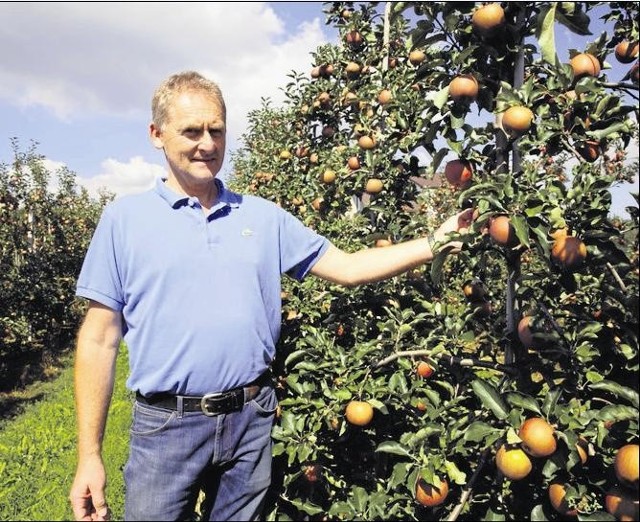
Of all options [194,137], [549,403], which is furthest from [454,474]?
[194,137]

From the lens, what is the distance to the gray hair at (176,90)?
1952 millimetres

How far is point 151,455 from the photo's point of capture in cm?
189

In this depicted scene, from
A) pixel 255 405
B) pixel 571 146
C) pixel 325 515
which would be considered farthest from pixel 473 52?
pixel 325 515

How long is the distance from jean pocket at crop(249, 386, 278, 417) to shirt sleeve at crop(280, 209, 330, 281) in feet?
1.56

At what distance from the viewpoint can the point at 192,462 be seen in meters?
1.91

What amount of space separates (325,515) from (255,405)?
38.7 inches

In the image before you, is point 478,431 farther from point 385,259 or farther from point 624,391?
point 385,259

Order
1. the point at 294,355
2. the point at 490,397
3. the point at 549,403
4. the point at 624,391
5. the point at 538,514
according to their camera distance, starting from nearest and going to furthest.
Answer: the point at 624,391 → the point at 549,403 → the point at 490,397 → the point at 538,514 → the point at 294,355

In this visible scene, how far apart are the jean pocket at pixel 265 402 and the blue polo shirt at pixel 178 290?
96 mm

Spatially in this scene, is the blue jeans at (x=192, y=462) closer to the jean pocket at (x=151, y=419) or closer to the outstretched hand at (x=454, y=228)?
the jean pocket at (x=151, y=419)

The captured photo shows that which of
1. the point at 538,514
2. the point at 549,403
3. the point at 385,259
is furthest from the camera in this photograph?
the point at 385,259

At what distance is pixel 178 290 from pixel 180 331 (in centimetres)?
14

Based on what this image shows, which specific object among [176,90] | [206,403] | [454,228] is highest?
[176,90]

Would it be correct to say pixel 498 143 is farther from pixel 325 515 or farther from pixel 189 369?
pixel 325 515
